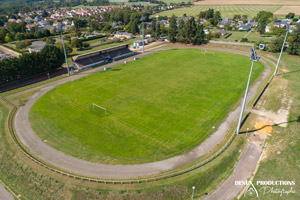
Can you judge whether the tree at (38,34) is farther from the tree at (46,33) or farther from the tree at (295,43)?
the tree at (295,43)

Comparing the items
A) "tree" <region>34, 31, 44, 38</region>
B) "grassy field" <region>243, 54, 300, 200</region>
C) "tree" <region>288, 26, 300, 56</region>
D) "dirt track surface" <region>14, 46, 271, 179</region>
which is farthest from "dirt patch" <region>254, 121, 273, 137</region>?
"tree" <region>34, 31, 44, 38</region>

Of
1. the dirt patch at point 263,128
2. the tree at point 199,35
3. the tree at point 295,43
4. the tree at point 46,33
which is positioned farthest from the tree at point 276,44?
the tree at point 46,33

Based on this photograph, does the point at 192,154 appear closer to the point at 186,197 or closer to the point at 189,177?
the point at 189,177

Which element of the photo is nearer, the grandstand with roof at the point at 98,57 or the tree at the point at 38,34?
the grandstand with roof at the point at 98,57

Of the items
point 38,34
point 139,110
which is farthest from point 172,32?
point 38,34

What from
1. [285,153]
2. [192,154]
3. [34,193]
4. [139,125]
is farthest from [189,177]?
[34,193]

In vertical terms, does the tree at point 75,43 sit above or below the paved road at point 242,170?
above
